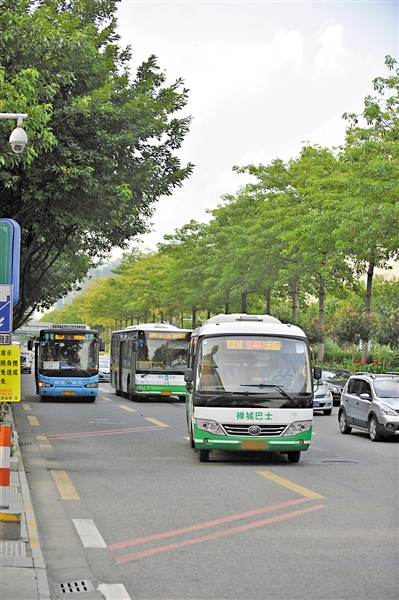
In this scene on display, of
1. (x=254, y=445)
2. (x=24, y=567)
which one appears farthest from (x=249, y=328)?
(x=24, y=567)

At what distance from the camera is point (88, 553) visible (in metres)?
8.51

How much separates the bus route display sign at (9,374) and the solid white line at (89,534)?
1.59 m

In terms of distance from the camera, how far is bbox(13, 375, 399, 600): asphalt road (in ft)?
24.3

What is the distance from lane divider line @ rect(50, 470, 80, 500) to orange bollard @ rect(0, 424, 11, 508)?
2.85 meters

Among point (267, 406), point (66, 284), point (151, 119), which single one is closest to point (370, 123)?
point (151, 119)

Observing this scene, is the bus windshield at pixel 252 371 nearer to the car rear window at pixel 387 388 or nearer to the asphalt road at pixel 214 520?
the asphalt road at pixel 214 520

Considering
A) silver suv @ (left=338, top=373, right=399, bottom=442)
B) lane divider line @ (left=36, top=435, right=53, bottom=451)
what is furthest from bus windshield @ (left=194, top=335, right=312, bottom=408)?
silver suv @ (left=338, top=373, right=399, bottom=442)

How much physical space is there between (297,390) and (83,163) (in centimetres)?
841

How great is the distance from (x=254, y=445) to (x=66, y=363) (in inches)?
805

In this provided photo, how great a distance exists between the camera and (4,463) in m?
8.98

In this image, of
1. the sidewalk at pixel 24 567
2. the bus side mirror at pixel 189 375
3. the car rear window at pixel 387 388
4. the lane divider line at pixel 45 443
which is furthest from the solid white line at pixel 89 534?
the car rear window at pixel 387 388

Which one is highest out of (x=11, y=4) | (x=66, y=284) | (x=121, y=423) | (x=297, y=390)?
(x=11, y=4)

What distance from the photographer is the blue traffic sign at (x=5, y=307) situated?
33.2ft

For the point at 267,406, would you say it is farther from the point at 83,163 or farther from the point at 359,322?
the point at 359,322
